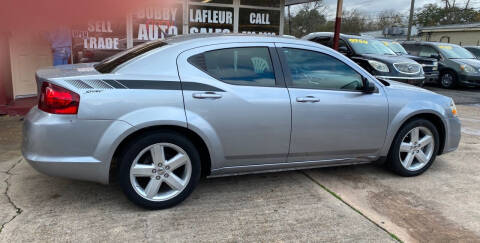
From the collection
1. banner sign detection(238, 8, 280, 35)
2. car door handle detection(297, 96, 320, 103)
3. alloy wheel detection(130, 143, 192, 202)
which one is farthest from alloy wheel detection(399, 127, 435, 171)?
banner sign detection(238, 8, 280, 35)

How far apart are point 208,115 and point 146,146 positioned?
1.92 ft

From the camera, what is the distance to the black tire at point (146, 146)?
3180 mm

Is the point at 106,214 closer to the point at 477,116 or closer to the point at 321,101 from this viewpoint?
the point at 321,101

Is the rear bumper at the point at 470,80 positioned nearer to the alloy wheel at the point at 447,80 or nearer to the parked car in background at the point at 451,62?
the parked car in background at the point at 451,62

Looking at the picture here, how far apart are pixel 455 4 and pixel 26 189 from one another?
55.9 m

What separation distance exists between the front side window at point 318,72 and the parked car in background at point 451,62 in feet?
36.4

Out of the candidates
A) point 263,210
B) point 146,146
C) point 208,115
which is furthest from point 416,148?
point 146,146

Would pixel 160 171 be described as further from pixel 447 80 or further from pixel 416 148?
pixel 447 80

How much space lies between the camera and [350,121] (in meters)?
3.93

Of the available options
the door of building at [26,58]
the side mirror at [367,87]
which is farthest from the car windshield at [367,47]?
the door of building at [26,58]

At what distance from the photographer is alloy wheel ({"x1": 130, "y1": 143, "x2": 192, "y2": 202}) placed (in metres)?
3.25

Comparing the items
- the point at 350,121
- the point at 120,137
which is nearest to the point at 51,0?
the point at 120,137

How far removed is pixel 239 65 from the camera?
360 centimetres

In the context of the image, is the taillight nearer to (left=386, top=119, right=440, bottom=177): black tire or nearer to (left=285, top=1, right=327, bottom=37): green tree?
(left=386, top=119, right=440, bottom=177): black tire
